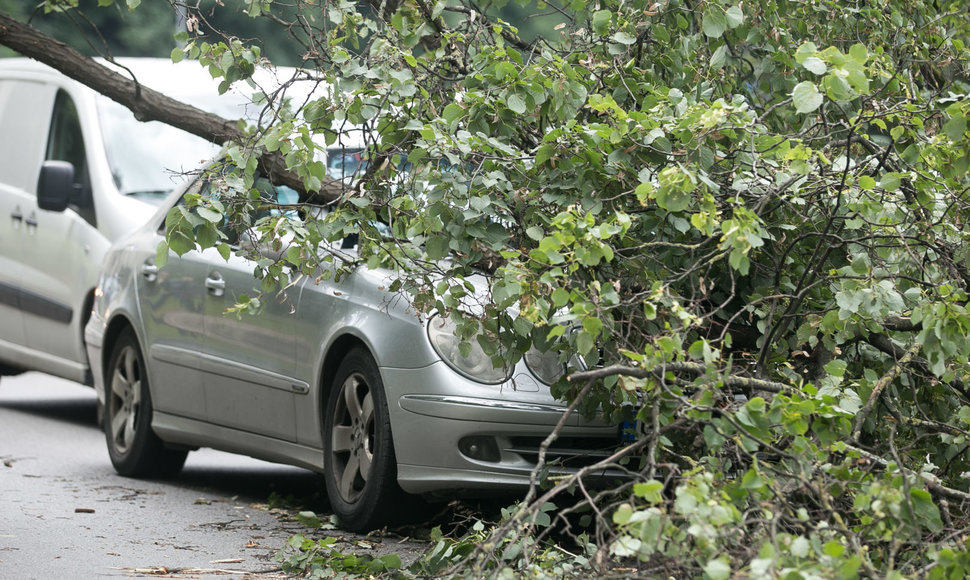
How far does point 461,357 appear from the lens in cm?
550

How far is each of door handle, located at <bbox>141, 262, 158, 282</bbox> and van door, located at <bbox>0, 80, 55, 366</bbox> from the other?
96.7 inches

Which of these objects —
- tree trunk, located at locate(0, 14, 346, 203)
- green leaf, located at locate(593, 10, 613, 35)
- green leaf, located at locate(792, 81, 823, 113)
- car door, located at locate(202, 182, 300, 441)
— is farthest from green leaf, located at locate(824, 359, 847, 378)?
tree trunk, located at locate(0, 14, 346, 203)

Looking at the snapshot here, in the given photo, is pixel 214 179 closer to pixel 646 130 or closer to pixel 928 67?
pixel 646 130

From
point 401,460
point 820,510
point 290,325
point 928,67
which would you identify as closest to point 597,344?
point 820,510

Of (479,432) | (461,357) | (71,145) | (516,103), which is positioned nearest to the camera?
(516,103)

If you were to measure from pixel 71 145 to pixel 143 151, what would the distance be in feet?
1.85

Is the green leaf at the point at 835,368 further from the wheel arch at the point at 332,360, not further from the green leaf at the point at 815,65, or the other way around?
the wheel arch at the point at 332,360

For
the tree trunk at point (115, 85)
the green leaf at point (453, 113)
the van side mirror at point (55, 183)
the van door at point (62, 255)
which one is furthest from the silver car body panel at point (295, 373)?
the van side mirror at point (55, 183)

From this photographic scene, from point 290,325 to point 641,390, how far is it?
270 cm

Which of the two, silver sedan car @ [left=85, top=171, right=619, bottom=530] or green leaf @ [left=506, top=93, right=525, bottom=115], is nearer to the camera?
green leaf @ [left=506, top=93, right=525, bottom=115]

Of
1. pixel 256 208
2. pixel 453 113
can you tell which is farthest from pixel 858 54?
pixel 256 208

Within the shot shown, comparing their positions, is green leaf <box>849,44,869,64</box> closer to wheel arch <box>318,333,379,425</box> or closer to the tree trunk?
wheel arch <box>318,333,379,425</box>

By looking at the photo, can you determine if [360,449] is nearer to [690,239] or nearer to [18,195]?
[690,239]

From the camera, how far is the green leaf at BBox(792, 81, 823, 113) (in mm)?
3781
